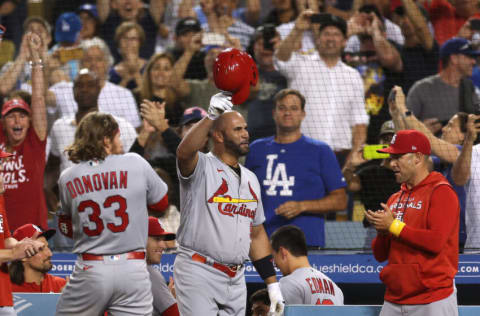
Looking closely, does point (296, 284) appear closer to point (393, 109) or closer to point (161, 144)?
point (393, 109)

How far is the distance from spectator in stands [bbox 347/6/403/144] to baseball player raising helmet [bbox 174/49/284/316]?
116 inches

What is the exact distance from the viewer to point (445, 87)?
22.5ft

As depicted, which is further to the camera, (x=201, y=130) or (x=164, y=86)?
(x=164, y=86)

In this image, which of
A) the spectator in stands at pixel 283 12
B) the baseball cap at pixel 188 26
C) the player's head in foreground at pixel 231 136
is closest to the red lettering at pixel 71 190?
the player's head in foreground at pixel 231 136

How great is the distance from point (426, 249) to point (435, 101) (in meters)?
2.88

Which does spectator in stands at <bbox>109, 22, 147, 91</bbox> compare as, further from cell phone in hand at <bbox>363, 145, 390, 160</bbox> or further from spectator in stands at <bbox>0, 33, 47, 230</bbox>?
cell phone in hand at <bbox>363, 145, 390, 160</bbox>

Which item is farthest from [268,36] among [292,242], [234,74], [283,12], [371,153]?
[234,74]

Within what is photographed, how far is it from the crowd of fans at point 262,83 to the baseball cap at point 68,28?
0.04 ft

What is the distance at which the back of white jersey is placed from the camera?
3.96 m

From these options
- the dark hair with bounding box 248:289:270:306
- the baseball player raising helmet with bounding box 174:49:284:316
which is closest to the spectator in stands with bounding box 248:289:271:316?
the dark hair with bounding box 248:289:270:306

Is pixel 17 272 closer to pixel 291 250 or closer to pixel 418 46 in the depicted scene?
pixel 291 250

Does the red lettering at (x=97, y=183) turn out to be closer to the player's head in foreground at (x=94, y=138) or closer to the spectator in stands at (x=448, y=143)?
the player's head in foreground at (x=94, y=138)

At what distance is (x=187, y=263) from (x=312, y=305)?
0.79 meters

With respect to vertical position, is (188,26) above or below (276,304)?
above
